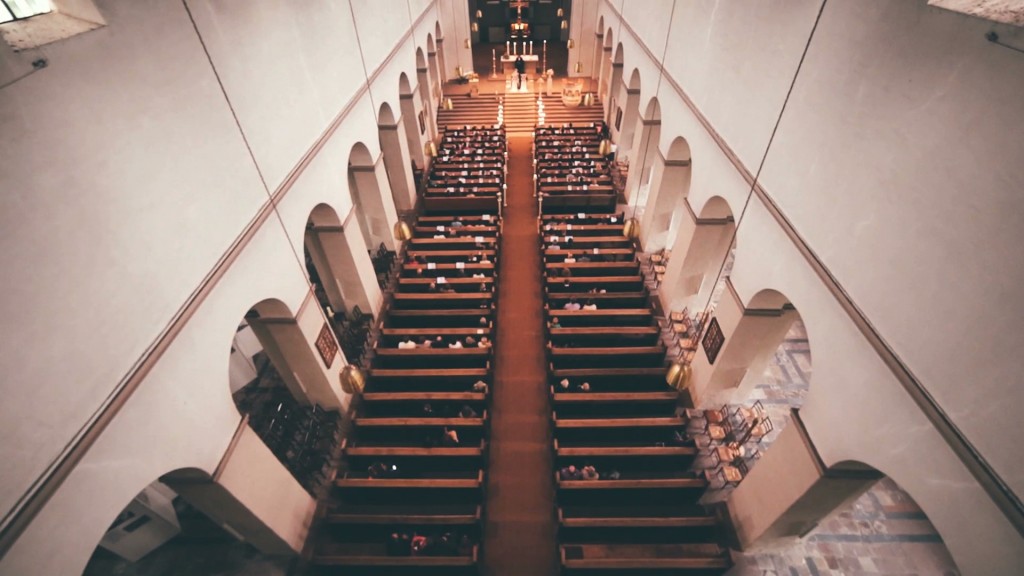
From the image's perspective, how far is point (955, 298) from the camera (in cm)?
334

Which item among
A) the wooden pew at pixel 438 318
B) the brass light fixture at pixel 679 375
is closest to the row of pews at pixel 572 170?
the wooden pew at pixel 438 318

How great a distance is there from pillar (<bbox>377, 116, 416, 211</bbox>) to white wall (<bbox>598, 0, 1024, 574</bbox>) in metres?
8.99

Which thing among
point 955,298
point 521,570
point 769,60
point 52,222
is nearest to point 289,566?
point 521,570

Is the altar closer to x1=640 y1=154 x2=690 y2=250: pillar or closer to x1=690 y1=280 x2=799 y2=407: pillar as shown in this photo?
x1=640 y1=154 x2=690 y2=250: pillar

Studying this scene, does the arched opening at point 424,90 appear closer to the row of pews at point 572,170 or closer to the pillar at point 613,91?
the row of pews at point 572,170

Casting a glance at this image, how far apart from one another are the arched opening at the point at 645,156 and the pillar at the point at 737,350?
4.81 metres

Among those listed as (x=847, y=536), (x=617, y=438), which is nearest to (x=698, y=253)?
(x=617, y=438)

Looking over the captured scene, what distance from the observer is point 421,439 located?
8.04 meters

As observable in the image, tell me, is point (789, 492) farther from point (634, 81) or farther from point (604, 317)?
point (634, 81)

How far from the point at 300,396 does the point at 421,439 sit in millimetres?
2476

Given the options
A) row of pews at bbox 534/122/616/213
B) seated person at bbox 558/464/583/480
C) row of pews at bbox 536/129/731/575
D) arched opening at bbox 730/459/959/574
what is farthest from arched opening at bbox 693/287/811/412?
row of pews at bbox 534/122/616/213

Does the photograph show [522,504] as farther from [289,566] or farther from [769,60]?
[769,60]

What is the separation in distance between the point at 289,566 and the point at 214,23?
7186 millimetres

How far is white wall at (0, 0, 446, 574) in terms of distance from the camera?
118 inches
